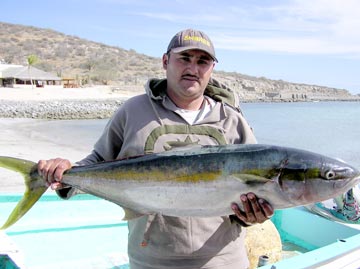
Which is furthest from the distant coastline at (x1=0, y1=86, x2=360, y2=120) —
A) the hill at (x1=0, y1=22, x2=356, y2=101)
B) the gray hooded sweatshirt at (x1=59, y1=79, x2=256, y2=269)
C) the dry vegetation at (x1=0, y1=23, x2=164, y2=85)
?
the gray hooded sweatshirt at (x1=59, y1=79, x2=256, y2=269)

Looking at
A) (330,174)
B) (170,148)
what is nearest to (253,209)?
(330,174)

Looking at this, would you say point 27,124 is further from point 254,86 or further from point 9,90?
point 254,86

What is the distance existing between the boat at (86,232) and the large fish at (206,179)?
3043mm

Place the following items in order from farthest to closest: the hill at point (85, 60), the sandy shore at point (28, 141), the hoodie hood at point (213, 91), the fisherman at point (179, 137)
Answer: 1. the hill at point (85, 60)
2. the sandy shore at point (28, 141)
3. the hoodie hood at point (213, 91)
4. the fisherman at point (179, 137)

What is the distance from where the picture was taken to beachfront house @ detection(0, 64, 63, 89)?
5975 cm

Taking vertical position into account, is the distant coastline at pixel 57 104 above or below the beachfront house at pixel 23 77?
below

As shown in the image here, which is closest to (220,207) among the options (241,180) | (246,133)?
(241,180)

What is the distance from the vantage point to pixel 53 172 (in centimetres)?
277

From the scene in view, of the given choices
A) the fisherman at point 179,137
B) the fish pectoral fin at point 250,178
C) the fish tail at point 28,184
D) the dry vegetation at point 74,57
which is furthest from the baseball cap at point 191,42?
the dry vegetation at point 74,57

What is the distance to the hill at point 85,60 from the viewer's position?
82950 mm

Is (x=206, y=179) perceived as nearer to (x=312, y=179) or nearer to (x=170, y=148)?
(x=170, y=148)

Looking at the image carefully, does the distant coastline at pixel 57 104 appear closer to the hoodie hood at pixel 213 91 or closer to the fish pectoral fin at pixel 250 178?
the hoodie hood at pixel 213 91

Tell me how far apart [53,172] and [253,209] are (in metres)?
1.30

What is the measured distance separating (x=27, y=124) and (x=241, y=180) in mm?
32537
